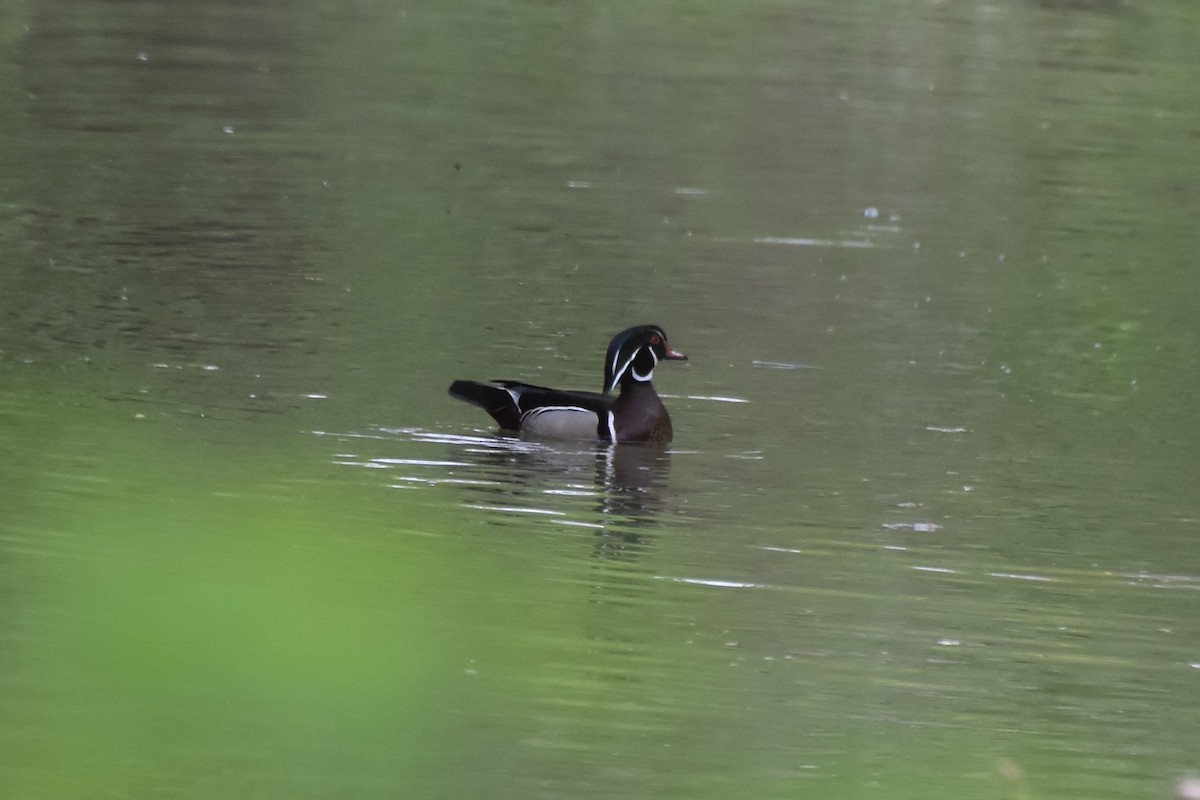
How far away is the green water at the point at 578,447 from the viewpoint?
3.03 m

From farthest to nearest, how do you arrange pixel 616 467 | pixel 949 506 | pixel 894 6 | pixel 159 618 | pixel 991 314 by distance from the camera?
pixel 894 6 < pixel 991 314 < pixel 616 467 < pixel 949 506 < pixel 159 618

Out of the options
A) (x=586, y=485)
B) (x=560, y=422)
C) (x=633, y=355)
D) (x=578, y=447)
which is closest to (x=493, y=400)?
(x=560, y=422)

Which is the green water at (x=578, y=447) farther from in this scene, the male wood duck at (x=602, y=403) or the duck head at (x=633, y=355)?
the duck head at (x=633, y=355)

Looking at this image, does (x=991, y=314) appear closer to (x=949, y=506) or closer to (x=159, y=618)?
(x=949, y=506)

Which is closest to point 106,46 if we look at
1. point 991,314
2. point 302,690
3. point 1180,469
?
point 991,314

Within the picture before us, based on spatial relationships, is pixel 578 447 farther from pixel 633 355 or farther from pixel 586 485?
pixel 586 485

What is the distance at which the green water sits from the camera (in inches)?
119

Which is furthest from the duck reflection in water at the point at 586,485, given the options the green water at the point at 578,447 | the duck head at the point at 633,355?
the duck head at the point at 633,355

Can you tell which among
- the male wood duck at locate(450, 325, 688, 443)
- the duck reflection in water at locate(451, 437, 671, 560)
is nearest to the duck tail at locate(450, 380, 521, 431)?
the male wood duck at locate(450, 325, 688, 443)

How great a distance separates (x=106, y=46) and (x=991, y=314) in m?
13.8

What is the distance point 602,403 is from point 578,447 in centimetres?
25

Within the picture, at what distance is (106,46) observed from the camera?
80.4ft

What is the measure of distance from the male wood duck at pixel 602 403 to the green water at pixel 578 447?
0.18m

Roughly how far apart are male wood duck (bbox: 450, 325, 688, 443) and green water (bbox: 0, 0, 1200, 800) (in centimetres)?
18
